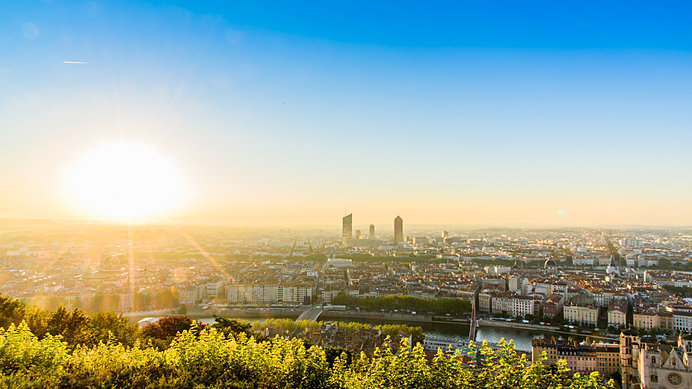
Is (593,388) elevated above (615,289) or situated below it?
above

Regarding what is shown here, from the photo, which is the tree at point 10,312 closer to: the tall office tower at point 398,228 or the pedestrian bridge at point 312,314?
the pedestrian bridge at point 312,314

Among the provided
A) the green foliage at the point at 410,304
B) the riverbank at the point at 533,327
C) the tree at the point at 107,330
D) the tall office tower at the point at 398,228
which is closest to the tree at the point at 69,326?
the tree at the point at 107,330

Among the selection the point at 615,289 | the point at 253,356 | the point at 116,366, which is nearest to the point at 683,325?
the point at 615,289

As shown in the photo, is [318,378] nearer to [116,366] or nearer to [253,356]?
[253,356]

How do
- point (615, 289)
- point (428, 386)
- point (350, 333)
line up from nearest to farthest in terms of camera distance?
point (428, 386) < point (350, 333) < point (615, 289)

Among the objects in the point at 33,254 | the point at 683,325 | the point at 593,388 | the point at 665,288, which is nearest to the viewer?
the point at 593,388

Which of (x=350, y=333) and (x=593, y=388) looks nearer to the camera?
(x=593, y=388)
